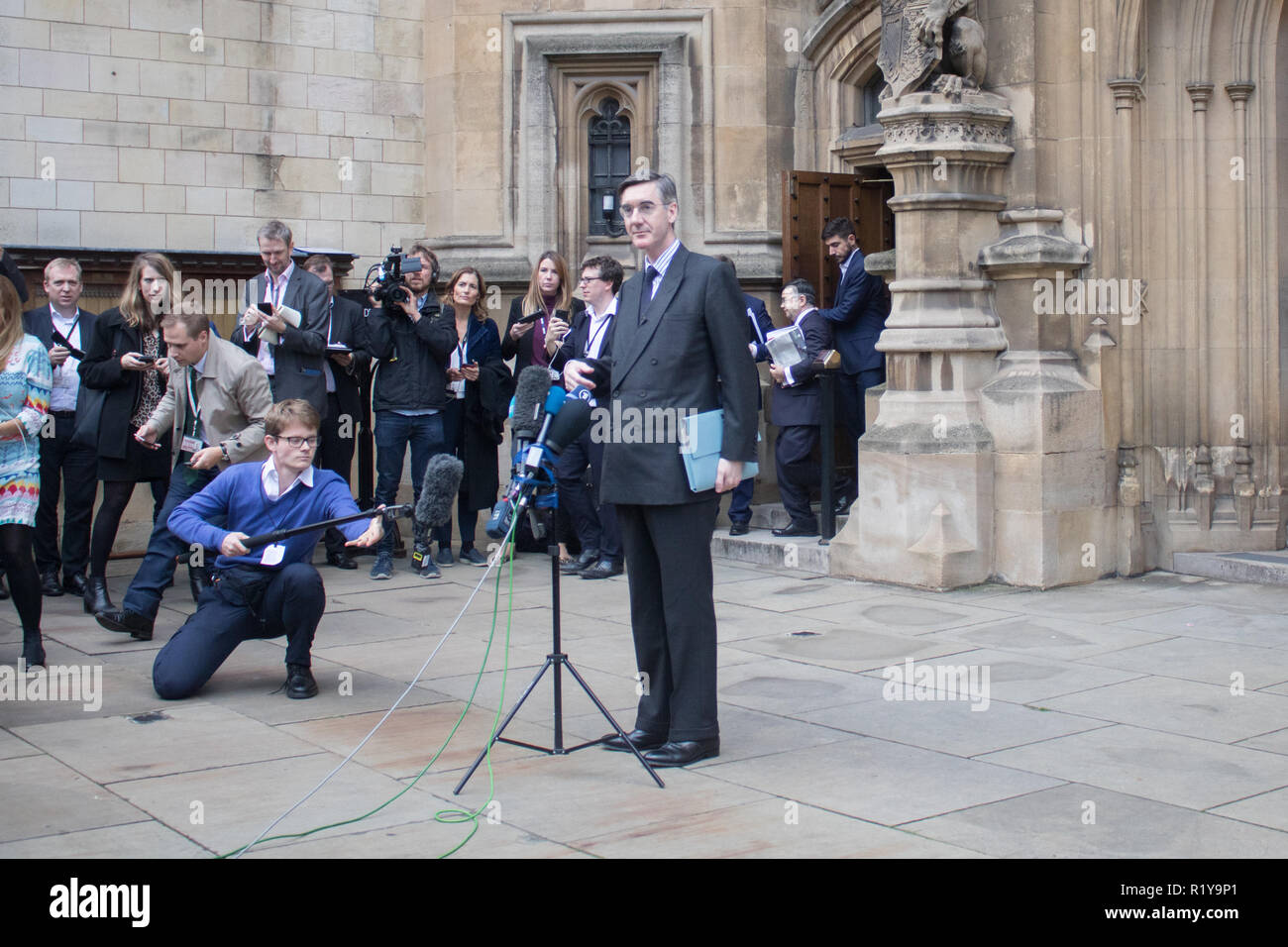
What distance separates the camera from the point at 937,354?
9.09 meters

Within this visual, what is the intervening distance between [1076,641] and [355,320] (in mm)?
4917

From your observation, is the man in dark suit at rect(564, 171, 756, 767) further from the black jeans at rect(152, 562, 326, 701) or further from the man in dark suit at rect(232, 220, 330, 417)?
the man in dark suit at rect(232, 220, 330, 417)

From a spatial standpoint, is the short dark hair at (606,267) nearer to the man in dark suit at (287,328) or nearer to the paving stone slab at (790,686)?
the man in dark suit at (287,328)

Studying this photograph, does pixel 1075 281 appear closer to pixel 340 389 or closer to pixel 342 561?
pixel 340 389

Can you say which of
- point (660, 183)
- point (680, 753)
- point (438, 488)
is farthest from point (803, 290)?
point (680, 753)

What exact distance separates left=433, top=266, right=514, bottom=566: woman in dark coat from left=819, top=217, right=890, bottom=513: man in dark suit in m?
2.20

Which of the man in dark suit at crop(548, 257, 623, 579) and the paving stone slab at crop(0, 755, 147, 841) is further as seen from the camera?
the man in dark suit at crop(548, 257, 623, 579)

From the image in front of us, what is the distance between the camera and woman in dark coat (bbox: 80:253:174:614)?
8.52 meters

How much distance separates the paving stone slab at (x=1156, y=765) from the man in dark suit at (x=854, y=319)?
15.6ft

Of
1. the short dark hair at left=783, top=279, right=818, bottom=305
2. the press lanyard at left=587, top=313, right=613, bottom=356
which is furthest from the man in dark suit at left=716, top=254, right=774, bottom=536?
the press lanyard at left=587, top=313, right=613, bottom=356

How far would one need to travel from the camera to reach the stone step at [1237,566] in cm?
876

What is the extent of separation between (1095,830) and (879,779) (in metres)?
0.80

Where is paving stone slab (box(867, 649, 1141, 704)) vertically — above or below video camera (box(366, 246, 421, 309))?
below

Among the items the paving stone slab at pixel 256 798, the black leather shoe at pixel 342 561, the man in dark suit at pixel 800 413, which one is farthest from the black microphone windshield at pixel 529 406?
the black leather shoe at pixel 342 561
